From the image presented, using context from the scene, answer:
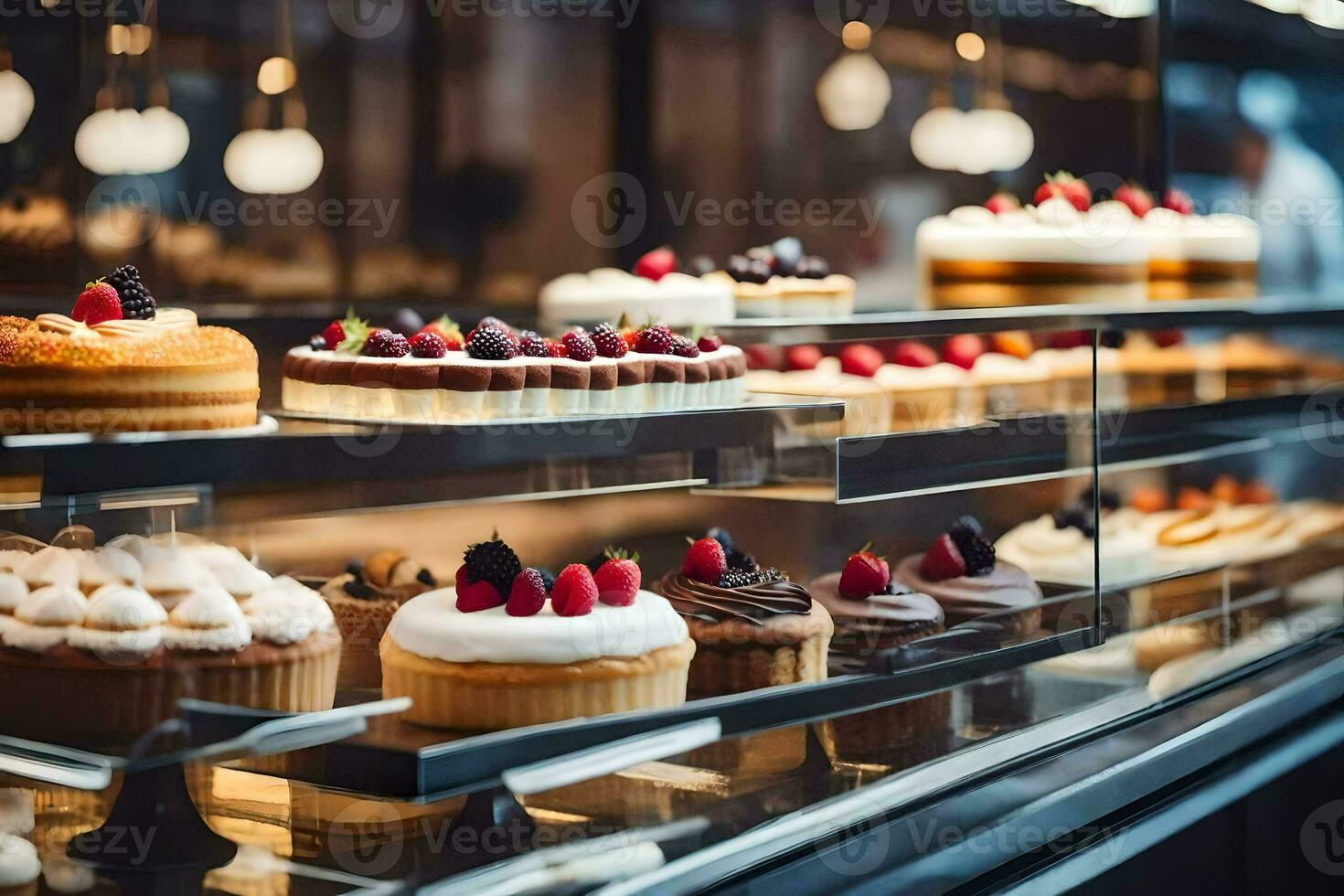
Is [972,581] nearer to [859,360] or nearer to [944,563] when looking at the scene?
[944,563]

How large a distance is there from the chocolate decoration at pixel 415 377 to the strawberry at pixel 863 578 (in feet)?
3.27

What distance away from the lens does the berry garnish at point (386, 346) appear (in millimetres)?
2426

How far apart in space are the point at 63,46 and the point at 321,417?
5.21ft

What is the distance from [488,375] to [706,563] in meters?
0.64

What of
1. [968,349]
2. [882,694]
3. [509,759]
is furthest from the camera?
[968,349]

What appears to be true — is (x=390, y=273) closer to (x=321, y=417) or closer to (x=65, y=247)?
(x=65, y=247)

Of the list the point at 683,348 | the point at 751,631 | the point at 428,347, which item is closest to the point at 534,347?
the point at 428,347

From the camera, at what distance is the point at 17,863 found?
2041 mm

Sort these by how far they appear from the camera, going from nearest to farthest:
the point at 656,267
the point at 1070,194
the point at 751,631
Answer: the point at 751,631 < the point at 656,267 < the point at 1070,194


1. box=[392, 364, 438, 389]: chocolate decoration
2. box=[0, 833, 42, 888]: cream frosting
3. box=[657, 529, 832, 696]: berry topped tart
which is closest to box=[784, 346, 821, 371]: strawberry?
box=[657, 529, 832, 696]: berry topped tart

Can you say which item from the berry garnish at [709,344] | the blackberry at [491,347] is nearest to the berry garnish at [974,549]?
the berry garnish at [709,344]

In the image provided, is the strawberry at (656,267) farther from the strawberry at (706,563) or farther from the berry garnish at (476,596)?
the berry garnish at (476,596)

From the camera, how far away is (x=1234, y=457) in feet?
15.3

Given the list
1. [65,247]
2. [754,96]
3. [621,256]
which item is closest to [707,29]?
[754,96]
